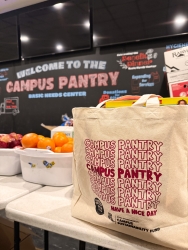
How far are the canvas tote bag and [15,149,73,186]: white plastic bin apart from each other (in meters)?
0.28

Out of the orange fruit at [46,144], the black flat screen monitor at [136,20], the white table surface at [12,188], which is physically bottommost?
the white table surface at [12,188]

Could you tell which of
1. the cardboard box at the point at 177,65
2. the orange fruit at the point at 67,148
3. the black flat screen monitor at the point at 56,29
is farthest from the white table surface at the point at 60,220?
the black flat screen monitor at the point at 56,29

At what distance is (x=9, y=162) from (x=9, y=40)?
6.86 ft

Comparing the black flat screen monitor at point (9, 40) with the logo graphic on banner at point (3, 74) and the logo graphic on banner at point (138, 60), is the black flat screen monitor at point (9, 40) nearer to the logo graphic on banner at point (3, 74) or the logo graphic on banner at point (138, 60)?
the logo graphic on banner at point (3, 74)

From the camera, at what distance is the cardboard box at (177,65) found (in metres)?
1.48

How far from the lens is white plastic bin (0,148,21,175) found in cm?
106

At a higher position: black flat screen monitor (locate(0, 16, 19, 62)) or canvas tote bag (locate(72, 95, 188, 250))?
black flat screen monitor (locate(0, 16, 19, 62))

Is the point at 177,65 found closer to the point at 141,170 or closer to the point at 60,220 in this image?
the point at 141,170

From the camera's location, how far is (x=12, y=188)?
919 millimetres

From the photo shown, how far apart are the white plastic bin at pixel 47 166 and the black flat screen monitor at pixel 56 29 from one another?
1.62 m

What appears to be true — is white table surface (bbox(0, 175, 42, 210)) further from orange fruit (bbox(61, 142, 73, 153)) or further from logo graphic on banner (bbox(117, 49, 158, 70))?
logo graphic on banner (bbox(117, 49, 158, 70))

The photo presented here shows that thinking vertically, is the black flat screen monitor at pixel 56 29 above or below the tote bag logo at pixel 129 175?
above

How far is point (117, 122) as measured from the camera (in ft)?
1.99

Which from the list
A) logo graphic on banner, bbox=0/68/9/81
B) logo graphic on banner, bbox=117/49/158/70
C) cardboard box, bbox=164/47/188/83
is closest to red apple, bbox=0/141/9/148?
cardboard box, bbox=164/47/188/83
